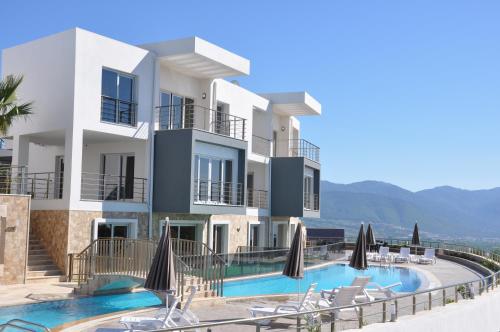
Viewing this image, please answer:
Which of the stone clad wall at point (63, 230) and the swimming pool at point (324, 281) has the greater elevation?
the stone clad wall at point (63, 230)

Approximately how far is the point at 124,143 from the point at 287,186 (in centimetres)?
1177

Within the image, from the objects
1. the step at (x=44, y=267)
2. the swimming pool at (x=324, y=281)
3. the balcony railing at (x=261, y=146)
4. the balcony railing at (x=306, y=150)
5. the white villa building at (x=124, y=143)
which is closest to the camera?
the step at (x=44, y=267)

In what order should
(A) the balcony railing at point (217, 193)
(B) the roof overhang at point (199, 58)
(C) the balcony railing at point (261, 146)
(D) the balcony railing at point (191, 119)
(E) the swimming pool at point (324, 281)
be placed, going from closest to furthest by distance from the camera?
(E) the swimming pool at point (324, 281) < (B) the roof overhang at point (199, 58) < (A) the balcony railing at point (217, 193) < (D) the balcony railing at point (191, 119) < (C) the balcony railing at point (261, 146)

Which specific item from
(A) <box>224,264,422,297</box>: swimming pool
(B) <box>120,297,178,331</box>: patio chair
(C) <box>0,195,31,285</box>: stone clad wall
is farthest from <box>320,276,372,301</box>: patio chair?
(C) <box>0,195,31,285</box>: stone clad wall

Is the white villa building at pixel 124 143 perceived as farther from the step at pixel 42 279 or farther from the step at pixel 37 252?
the step at pixel 42 279

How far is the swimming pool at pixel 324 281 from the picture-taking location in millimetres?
21969

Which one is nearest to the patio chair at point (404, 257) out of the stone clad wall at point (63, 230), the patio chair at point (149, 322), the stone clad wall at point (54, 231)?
the stone clad wall at point (63, 230)

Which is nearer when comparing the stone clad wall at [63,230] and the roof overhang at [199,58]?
the stone clad wall at [63,230]

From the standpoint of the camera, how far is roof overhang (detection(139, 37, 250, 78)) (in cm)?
2467

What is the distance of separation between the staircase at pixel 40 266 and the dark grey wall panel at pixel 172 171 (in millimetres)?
4746

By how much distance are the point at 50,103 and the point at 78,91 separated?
1610 millimetres

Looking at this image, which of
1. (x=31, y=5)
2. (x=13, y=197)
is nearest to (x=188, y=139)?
(x=13, y=197)

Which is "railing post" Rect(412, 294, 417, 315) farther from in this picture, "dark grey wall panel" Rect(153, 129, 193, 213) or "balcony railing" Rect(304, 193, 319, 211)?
"balcony railing" Rect(304, 193, 319, 211)

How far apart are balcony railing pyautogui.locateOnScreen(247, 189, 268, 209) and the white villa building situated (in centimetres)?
327
